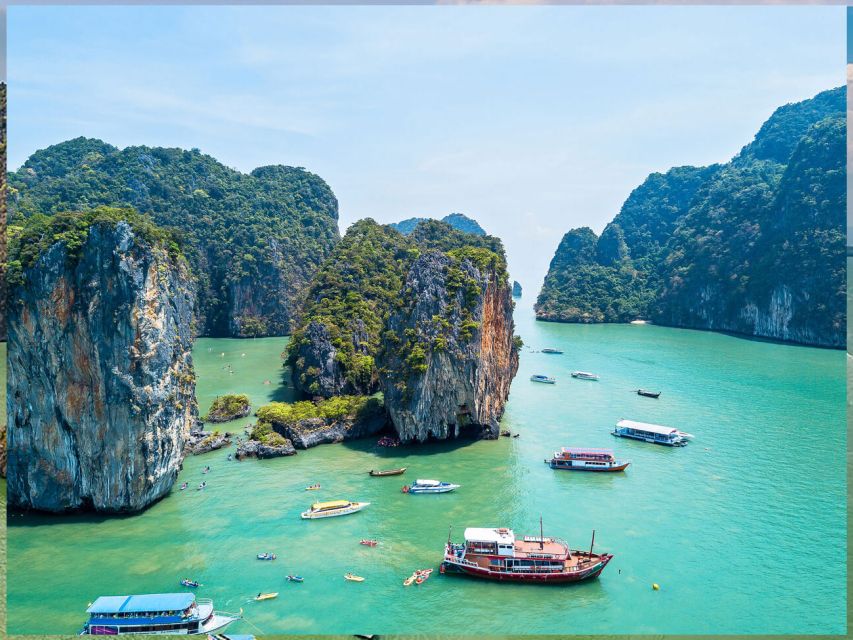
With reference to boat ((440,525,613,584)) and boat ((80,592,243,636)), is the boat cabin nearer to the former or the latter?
boat ((80,592,243,636))

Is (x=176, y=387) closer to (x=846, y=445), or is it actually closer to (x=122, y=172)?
(x=846, y=445)

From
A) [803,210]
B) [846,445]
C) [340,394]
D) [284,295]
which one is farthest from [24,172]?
[803,210]

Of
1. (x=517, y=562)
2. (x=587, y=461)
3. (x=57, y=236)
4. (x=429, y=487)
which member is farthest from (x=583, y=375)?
(x=57, y=236)

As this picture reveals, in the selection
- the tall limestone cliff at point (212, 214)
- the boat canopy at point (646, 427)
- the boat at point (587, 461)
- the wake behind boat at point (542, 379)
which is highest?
the tall limestone cliff at point (212, 214)

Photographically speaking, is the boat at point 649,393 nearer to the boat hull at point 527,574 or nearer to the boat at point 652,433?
the boat at point 652,433

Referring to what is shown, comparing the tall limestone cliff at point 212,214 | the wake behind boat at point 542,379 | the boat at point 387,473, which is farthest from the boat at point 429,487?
the tall limestone cliff at point 212,214

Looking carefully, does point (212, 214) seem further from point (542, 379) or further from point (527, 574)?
point (527, 574)
